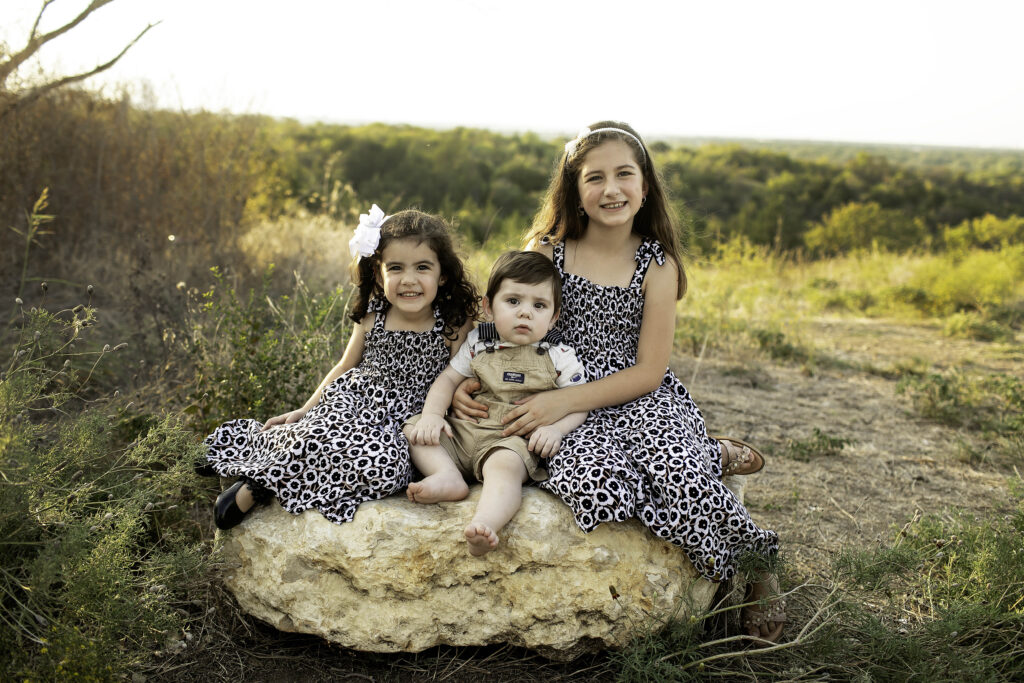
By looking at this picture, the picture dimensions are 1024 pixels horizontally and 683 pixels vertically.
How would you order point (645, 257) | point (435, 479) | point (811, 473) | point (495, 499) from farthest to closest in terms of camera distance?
point (811, 473)
point (645, 257)
point (435, 479)
point (495, 499)

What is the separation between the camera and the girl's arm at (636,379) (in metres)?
2.63

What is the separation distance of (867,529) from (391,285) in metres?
2.45

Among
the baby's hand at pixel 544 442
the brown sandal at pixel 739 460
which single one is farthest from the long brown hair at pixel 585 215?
the baby's hand at pixel 544 442

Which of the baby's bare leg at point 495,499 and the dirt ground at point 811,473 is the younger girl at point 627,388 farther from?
the dirt ground at point 811,473

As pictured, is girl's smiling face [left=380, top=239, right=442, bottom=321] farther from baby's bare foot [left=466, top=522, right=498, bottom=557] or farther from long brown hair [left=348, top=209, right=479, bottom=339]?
baby's bare foot [left=466, top=522, right=498, bottom=557]

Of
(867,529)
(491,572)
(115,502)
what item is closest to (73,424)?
(115,502)

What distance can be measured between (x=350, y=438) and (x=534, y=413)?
636mm

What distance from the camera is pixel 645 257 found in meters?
3.04

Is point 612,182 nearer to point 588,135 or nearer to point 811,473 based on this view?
point 588,135

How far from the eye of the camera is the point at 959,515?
293 centimetres

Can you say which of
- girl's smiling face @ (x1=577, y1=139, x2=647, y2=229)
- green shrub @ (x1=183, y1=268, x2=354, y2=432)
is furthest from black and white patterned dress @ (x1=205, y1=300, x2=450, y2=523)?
girl's smiling face @ (x1=577, y1=139, x2=647, y2=229)

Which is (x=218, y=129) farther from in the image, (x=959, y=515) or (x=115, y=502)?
(x=959, y=515)

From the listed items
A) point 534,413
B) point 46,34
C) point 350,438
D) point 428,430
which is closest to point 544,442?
point 534,413

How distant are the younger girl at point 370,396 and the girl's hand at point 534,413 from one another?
387mm
